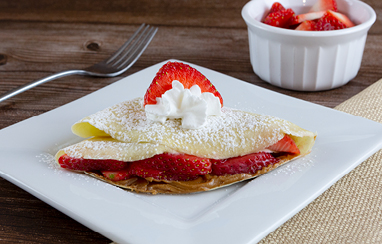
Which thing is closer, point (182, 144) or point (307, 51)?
point (182, 144)

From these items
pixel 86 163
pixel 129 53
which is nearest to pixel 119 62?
pixel 129 53

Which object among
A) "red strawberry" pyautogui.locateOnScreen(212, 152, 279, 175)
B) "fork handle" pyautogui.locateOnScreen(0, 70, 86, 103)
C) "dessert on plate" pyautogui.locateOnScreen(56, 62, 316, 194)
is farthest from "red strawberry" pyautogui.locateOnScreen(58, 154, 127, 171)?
"fork handle" pyautogui.locateOnScreen(0, 70, 86, 103)

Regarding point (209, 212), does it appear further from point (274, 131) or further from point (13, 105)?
point (13, 105)

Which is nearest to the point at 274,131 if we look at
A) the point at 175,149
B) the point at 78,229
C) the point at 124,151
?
the point at 175,149

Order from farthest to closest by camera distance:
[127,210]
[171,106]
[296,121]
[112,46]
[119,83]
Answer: [112,46]
[119,83]
[296,121]
[171,106]
[127,210]

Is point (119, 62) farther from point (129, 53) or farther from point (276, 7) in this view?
point (276, 7)

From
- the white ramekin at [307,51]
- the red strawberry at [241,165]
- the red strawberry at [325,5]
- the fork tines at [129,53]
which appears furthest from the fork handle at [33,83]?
the red strawberry at [325,5]

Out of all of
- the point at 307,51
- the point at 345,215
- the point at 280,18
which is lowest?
the point at 345,215

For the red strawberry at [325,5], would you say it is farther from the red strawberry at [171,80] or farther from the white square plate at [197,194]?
the red strawberry at [171,80]
